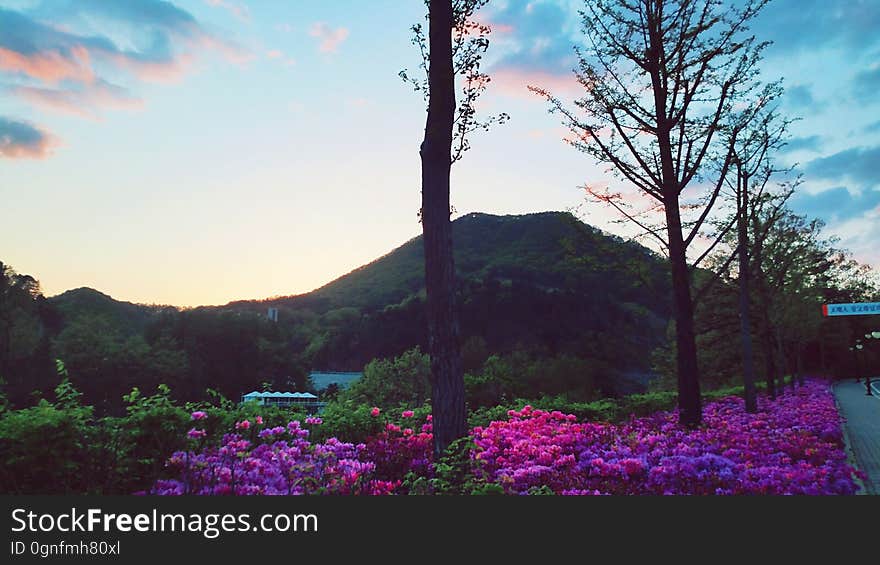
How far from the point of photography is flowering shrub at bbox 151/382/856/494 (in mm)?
4930

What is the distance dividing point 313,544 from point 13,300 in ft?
186

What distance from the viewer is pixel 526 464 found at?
5883 millimetres

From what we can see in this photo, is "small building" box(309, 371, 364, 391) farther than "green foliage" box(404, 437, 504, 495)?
Yes

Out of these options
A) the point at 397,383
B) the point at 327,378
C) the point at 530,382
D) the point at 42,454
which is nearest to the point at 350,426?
the point at 42,454

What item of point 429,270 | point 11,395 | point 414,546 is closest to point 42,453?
point 414,546

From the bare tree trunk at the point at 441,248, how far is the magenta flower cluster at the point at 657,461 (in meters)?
0.65

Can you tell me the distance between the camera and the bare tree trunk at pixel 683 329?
32.7ft

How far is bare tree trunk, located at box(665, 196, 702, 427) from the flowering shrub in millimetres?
2089

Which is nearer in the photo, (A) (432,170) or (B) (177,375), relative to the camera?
(A) (432,170)

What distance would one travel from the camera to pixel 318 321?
7006cm

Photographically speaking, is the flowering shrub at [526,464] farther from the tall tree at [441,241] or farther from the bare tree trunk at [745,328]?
the bare tree trunk at [745,328]

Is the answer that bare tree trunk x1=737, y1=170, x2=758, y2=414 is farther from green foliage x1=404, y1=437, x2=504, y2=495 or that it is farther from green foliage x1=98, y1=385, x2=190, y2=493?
green foliage x1=98, y1=385, x2=190, y2=493

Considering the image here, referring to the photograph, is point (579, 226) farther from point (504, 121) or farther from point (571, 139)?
point (504, 121)

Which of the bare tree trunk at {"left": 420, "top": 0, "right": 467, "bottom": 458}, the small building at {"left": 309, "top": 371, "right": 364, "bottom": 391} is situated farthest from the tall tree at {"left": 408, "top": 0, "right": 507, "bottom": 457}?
the small building at {"left": 309, "top": 371, "right": 364, "bottom": 391}
